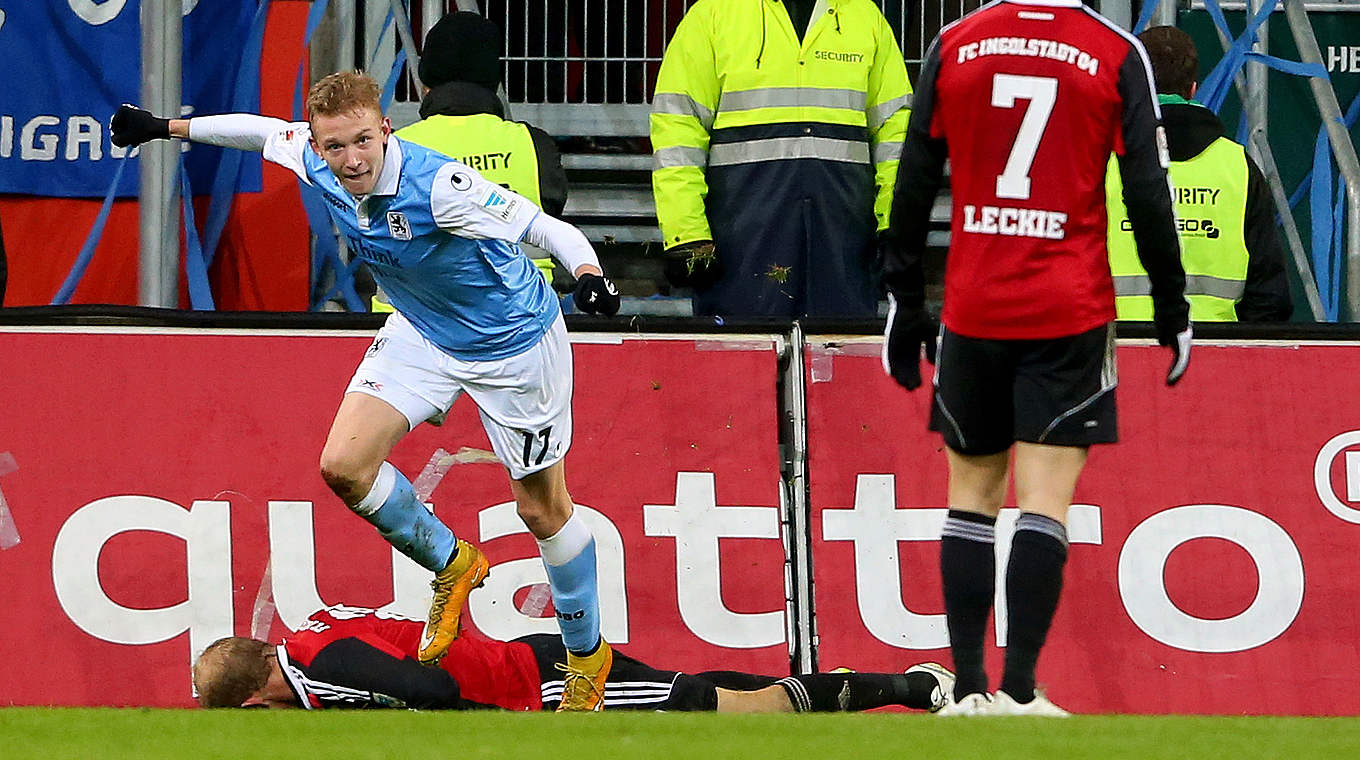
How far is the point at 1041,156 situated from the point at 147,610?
12.8 ft

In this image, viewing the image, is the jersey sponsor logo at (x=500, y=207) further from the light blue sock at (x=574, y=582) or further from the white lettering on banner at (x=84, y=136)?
the white lettering on banner at (x=84, y=136)

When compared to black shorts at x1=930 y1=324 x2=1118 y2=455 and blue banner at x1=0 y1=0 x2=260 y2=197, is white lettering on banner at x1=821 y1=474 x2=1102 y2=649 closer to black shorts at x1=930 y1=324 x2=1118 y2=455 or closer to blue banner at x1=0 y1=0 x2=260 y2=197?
black shorts at x1=930 y1=324 x2=1118 y2=455

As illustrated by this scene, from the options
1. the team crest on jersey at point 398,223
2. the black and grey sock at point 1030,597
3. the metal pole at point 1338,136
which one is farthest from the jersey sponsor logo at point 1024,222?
the metal pole at point 1338,136

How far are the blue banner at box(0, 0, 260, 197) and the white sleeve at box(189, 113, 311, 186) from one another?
2529mm

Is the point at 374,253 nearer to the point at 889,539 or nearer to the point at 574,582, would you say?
the point at 574,582

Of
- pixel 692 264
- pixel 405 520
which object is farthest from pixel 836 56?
pixel 405 520

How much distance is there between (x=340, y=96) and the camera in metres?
6.15

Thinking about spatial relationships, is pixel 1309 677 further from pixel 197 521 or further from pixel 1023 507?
pixel 197 521

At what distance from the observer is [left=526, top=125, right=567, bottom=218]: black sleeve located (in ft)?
24.7

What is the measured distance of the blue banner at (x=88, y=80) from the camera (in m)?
9.11

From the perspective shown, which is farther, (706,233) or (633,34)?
(633,34)

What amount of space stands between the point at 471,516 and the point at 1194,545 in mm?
2687

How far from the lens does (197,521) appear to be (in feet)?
24.2

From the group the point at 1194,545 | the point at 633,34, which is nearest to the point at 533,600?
the point at 1194,545
